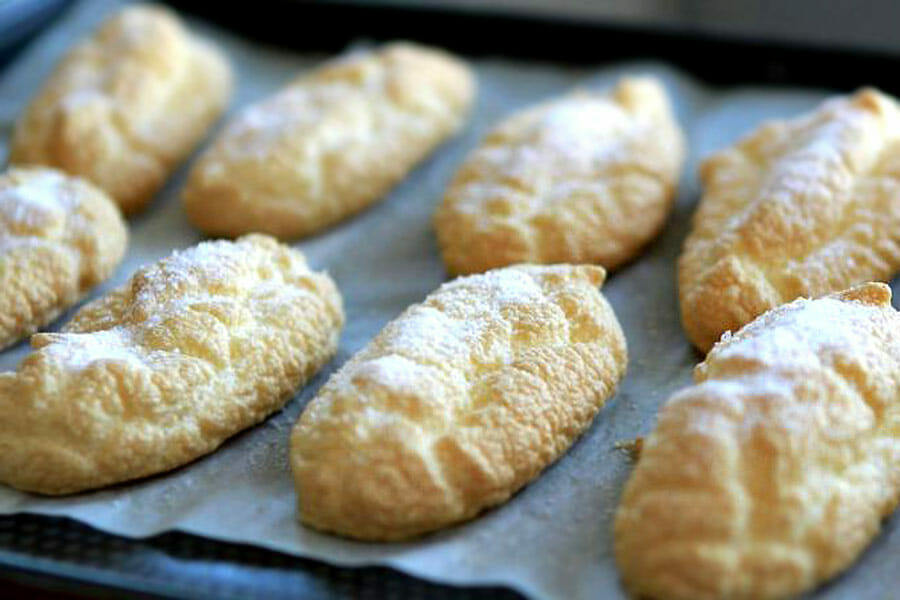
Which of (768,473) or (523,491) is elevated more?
(768,473)

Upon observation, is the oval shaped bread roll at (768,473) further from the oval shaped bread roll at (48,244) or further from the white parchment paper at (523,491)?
the oval shaped bread roll at (48,244)

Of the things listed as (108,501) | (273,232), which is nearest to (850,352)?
(108,501)

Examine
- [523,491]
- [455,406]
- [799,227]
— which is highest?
[799,227]

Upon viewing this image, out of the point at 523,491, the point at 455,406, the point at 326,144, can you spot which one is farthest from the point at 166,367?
the point at 326,144

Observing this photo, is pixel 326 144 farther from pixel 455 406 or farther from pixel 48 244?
pixel 455 406

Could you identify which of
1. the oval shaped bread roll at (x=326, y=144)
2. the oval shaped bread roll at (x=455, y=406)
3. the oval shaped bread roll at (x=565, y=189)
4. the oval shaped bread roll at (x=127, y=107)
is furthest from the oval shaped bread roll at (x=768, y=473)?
the oval shaped bread roll at (x=127, y=107)

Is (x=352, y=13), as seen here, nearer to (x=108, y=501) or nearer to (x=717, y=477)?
(x=108, y=501)

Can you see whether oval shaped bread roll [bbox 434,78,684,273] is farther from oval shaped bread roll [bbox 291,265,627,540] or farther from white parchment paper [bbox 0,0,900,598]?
oval shaped bread roll [bbox 291,265,627,540]
